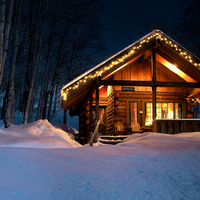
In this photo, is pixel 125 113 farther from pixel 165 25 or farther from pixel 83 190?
pixel 165 25

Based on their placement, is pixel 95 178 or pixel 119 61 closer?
pixel 95 178

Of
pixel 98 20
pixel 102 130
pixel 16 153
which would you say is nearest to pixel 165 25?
pixel 98 20

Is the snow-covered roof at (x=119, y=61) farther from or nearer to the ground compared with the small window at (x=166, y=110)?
farther from the ground

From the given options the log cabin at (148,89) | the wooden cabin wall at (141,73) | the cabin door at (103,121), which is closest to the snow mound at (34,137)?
the log cabin at (148,89)

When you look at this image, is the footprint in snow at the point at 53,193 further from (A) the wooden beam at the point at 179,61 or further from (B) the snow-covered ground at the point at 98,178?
(A) the wooden beam at the point at 179,61

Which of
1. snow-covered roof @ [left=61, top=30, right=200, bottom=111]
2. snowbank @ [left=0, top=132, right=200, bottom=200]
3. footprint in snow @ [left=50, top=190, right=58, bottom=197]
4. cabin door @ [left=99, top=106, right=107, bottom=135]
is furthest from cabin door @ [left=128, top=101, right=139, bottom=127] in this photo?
footprint in snow @ [left=50, top=190, right=58, bottom=197]

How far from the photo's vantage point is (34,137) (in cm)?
787

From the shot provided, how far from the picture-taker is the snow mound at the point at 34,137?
21.8 feet

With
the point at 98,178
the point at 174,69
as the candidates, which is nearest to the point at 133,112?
the point at 174,69

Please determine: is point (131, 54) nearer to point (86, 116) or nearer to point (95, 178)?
point (86, 116)

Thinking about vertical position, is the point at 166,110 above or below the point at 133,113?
above

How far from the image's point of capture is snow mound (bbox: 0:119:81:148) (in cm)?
665

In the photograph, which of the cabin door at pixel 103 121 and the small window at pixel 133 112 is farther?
the cabin door at pixel 103 121

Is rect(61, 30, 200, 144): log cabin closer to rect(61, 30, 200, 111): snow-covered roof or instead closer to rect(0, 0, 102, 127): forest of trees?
rect(61, 30, 200, 111): snow-covered roof
